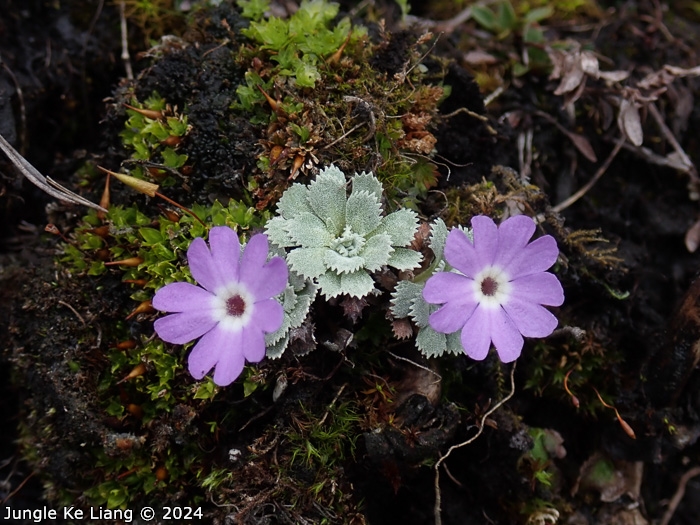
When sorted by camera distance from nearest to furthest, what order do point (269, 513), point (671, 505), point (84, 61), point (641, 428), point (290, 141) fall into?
1. point (269, 513)
2. point (290, 141)
3. point (641, 428)
4. point (671, 505)
5. point (84, 61)

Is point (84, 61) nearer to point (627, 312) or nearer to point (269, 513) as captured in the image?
point (269, 513)

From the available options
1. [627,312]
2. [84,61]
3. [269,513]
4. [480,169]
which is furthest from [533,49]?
[269,513]

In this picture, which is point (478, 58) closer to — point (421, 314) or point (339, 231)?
point (339, 231)

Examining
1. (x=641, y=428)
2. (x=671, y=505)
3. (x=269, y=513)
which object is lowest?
(x=671, y=505)

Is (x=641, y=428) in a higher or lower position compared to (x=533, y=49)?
lower

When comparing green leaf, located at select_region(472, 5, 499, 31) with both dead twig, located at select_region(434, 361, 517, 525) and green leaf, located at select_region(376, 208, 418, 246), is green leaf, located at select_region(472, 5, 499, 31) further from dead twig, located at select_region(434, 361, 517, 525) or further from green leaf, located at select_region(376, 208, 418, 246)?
dead twig, located at select_region(434, 361, 517, 525)

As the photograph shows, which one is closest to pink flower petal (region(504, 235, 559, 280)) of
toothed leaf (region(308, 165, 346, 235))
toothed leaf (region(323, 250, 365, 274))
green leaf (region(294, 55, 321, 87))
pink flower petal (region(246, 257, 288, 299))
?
toothed leaf (region(323, 250, 365, 274))

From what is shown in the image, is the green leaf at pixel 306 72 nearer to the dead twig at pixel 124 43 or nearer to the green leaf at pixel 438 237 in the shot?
the green leaf at pixel 438 237

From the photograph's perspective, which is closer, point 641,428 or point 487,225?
point 487,225

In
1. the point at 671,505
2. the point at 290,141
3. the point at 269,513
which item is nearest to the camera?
the point at 269,513
